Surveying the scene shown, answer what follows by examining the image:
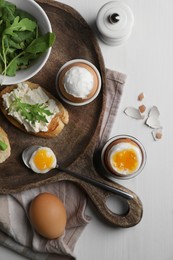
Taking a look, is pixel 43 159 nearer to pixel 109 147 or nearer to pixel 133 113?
pixel 109 147

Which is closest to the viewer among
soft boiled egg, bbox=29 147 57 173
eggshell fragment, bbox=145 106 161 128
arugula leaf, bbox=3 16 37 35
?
arugula leaf, bbox=3 16 37 35

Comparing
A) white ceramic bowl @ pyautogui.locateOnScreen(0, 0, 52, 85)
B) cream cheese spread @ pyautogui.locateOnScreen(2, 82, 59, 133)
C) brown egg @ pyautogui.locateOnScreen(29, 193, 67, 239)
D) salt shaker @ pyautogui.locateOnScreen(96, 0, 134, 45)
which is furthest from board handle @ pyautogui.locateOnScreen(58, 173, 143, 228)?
salt shaker @ pyautogui.locateOnScreen(96, 0, 134, 45)

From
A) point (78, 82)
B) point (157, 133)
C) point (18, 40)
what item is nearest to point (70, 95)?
point (78, 82)

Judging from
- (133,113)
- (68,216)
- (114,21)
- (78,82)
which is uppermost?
(114,21)

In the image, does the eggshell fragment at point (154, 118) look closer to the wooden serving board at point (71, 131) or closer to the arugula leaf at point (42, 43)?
the wooden serving board at point (71, 131)

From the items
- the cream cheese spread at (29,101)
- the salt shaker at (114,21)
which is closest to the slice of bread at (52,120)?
the cream cheese spread at (29,101)

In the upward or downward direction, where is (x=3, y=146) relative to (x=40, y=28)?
downward

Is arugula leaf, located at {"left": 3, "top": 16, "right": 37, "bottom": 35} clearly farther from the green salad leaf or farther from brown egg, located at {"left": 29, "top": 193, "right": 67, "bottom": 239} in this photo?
brown egg, located at {"left": 29, "top": 193, "right": 67, "bottom": 239}
